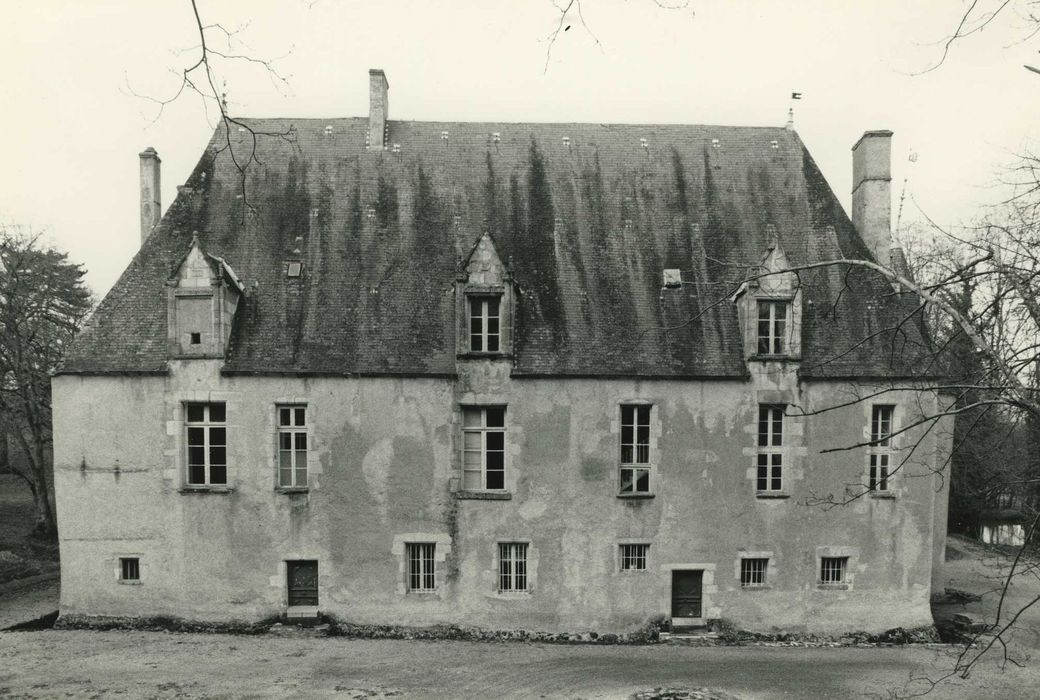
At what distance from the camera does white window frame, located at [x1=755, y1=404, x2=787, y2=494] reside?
15.4m

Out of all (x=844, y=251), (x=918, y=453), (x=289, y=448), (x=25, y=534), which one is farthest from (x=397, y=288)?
(x=25, y=534)

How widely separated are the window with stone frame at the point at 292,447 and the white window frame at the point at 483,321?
4.31 metres

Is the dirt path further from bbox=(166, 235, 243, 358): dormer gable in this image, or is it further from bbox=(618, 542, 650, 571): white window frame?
bbox=(166, 235, 243, 358): dormer gable

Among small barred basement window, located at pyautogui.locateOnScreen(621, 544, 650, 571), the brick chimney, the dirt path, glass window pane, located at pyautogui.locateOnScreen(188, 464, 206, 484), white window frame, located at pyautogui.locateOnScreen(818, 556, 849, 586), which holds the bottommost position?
the dirt path

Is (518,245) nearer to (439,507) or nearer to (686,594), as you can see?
(439,507)

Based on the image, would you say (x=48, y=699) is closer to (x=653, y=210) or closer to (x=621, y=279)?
(x=621, y=279)

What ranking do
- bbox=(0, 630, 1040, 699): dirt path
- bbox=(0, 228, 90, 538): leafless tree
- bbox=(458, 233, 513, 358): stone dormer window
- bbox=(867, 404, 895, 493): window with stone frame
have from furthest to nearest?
1. bbox=(0, 228, 90, 538): leafless tree
2. bbox=(867, 404, 895, 493): window with stone frame
3. bbox=(458, 233, 513, 358): stone dormer window
4. bbox=(0, 630, 1040, 699): dirt path

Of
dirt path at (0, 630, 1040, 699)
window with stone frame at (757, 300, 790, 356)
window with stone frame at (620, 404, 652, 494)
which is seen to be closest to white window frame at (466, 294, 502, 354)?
window with stone frame at (620, 404, 652, 494)

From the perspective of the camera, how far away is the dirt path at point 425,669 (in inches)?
469

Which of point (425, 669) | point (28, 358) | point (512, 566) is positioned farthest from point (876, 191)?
point (28, 358)

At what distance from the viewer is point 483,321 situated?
15.3 m

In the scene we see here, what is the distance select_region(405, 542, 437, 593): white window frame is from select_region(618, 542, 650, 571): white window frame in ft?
14.6

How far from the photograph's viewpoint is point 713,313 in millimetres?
15938

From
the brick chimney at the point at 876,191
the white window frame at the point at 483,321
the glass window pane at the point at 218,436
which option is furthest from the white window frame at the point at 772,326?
the glass window pane at the point at 218,436
